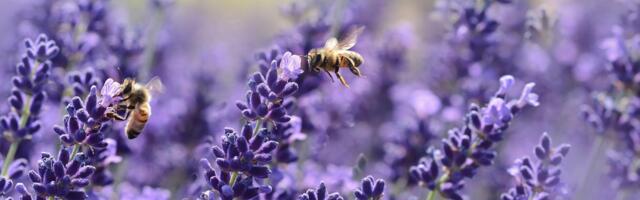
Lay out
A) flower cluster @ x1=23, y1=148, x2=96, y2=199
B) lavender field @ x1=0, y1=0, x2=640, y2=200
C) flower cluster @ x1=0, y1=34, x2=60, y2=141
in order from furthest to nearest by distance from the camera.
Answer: flower cluster @ x1=0, y1=34, x2=60, y2=141, lavender field @ x1=0, y1=0, x2=640, y2=200, flower cluster @ x1=23, y1=148, x2=96, y2=199

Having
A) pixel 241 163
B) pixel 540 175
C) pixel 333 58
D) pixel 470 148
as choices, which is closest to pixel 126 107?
pixel 241 163

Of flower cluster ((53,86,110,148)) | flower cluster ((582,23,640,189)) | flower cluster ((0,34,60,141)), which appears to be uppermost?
flower cluster ((582,23,640,189))

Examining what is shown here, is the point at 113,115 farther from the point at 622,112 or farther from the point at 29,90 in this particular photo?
the point at 622,112

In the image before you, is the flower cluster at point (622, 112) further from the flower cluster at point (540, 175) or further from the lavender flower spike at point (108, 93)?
the lavender flower spike at point (108, 93)

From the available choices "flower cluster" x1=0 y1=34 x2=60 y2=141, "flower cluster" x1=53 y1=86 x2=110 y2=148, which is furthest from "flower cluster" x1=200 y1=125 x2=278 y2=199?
"flower cluster" x1=0 y1=34 x2=60 y2=141

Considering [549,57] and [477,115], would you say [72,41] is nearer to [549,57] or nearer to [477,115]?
[477,115]

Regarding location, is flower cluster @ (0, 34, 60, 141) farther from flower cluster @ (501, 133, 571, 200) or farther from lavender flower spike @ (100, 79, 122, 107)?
flower cluster @ (501, 133, 571, 200)
